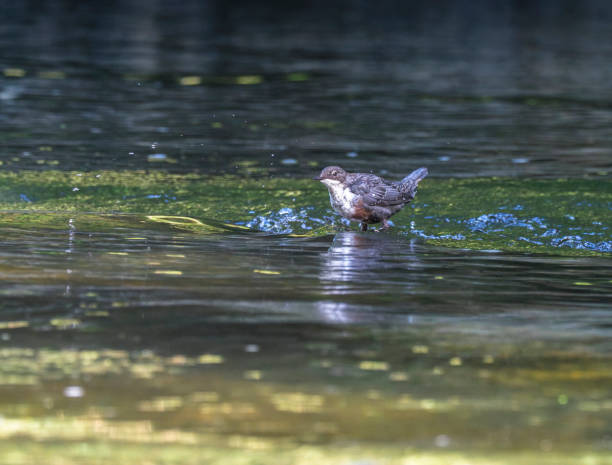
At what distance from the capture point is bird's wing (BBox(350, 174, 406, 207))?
1179cm

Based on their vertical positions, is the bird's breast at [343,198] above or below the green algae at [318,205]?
above

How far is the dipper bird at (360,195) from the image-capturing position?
11805 millimetres

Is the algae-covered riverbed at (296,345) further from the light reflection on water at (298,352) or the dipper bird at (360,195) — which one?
the dipper bird at (360,195)

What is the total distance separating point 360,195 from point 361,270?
252 centimetres

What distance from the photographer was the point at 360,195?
1173 cm

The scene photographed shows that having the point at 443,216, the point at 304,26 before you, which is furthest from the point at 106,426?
the point at 304,26

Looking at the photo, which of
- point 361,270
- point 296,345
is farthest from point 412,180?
point 296,345

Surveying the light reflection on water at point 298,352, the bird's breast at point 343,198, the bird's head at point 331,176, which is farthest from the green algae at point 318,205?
the light reflection on water at point 298,352

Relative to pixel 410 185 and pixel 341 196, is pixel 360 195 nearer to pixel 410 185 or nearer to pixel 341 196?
pixel 341 196

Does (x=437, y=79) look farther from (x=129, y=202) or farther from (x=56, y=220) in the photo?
(x=56, y=220)

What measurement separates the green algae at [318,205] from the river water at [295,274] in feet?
0.19

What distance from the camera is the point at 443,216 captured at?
44.4 ft

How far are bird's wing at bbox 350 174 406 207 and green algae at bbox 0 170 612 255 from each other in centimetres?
53

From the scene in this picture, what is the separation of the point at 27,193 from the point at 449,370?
30.4 feet
